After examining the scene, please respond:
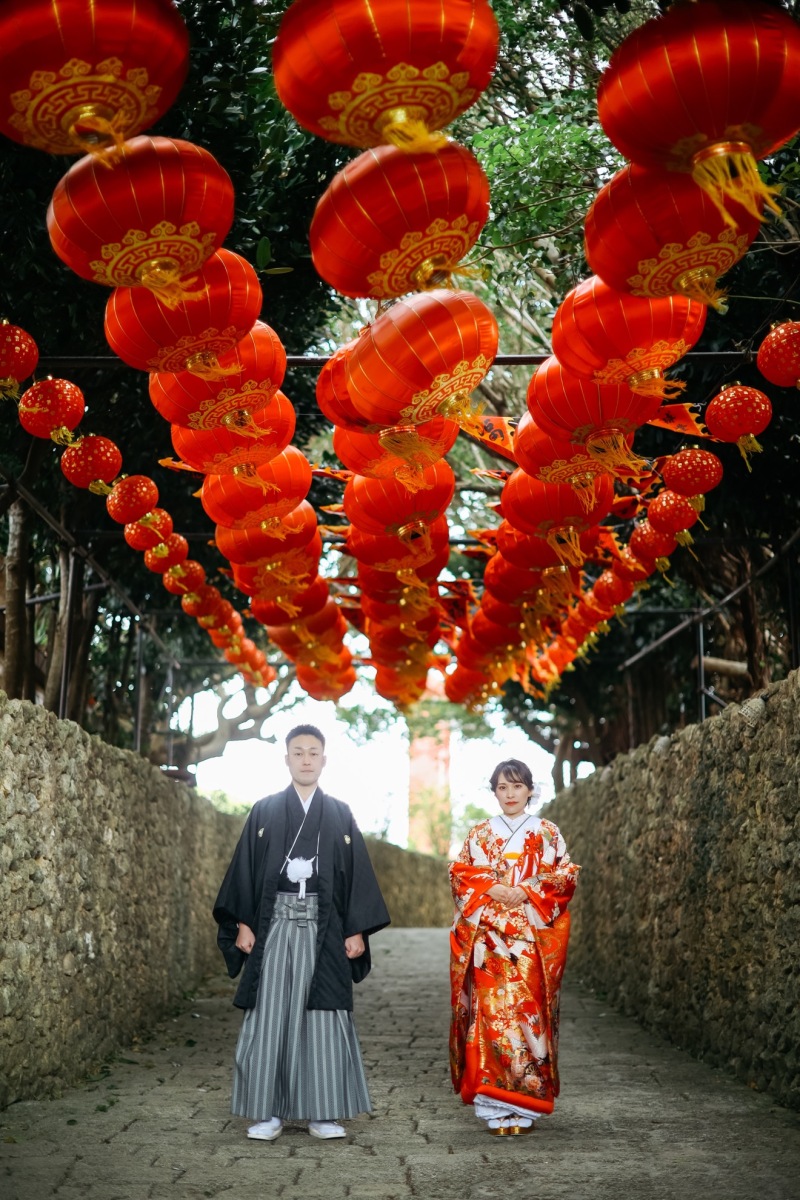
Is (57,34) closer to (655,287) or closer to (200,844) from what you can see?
(655,287)

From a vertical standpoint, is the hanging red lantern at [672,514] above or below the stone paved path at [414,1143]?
above

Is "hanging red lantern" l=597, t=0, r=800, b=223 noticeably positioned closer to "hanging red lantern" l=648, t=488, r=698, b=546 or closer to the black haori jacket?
the black haori jacket

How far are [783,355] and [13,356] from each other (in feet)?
11.4

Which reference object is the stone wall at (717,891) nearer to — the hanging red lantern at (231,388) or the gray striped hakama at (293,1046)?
the gray striped hakama at (293,1046)

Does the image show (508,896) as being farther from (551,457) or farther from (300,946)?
(551,457)

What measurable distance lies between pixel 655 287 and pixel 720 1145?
11.6 feet

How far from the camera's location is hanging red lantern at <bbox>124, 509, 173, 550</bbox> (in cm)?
805

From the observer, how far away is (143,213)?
12.4 ft

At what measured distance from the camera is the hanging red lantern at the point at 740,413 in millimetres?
6090

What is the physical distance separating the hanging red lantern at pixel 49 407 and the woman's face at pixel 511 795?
288cm

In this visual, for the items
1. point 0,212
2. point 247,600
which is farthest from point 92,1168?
point 247,600

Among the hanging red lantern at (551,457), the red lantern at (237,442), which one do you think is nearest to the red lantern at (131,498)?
the red lantern at (237,442)

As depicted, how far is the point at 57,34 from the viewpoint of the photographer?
10.3 ft

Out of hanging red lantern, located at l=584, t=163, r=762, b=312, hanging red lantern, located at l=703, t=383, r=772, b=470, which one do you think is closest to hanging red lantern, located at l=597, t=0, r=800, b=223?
hanging red lantern, located at l=584, t=163, r=762, b=312
